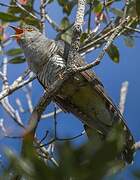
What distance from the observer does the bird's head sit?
3.87 metres

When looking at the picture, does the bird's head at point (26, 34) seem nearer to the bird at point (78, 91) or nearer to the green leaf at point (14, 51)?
the green leaf at point (14, 51)

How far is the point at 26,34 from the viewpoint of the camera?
394cm

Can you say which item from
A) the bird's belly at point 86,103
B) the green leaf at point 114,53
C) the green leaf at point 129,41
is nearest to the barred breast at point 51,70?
the bird's belly at point 86,103

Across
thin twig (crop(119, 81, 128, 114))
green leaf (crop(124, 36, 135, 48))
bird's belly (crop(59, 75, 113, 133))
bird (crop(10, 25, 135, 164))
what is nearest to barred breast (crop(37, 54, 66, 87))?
bird (crop(10, 25, 135, 164))

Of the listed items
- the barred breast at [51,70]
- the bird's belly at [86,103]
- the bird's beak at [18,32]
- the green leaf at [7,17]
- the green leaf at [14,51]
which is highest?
the green leaf at [7,17]

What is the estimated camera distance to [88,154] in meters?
0.35

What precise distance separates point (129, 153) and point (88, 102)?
830 mm

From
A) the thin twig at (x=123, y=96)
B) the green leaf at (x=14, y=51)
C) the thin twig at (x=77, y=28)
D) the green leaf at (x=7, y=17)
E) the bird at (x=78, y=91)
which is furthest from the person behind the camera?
the green leaf at (x=14, y=51)

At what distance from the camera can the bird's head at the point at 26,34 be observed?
3.87m

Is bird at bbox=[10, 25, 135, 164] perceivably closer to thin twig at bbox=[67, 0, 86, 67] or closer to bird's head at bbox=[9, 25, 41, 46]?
bird's head at bbox=[9, 25, 41, 46]

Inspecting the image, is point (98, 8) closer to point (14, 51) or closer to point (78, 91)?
point (14, 51)

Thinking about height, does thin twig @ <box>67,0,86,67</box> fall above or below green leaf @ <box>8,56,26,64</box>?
above

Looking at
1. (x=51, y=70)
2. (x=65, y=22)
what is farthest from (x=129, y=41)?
(x=51, y=70)

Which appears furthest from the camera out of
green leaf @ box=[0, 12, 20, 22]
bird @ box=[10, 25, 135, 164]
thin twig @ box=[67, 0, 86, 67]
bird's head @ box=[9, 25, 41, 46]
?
bird's head @ box=[9, 25, 41, 46]
